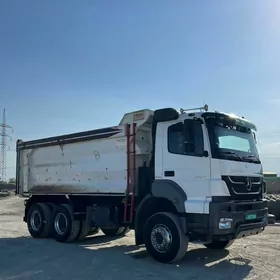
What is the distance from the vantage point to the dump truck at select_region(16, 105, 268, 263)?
8.13m

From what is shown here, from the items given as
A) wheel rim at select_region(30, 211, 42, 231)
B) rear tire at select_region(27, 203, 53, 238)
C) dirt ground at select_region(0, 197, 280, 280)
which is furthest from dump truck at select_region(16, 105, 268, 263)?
wheel rim at select_region(30, 211, 42, 231)

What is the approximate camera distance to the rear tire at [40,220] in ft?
40.0

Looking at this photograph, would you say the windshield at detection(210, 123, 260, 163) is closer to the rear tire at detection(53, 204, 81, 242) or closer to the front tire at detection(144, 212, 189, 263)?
the front tire at detection(144, 212, 189, 263)

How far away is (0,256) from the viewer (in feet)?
30.8

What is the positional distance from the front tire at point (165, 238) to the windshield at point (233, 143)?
68.9 inches

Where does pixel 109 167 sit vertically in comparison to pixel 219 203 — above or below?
above

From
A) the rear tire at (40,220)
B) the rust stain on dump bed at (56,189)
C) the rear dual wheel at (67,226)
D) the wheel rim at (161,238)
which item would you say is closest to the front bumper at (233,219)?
the wheel rim at (161,238)

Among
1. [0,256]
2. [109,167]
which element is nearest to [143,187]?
[109,167]

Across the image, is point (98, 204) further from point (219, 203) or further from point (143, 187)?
point (219, 203)

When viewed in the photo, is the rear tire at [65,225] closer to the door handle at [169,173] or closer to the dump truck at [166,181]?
the dump truck at [166,181]

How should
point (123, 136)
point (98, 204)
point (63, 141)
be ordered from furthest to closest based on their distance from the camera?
1. point (63, 141)
2. point (98, 204)
3. point (123, 136)

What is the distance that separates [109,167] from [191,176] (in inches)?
113

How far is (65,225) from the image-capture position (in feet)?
38.2

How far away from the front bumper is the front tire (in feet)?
2.27
